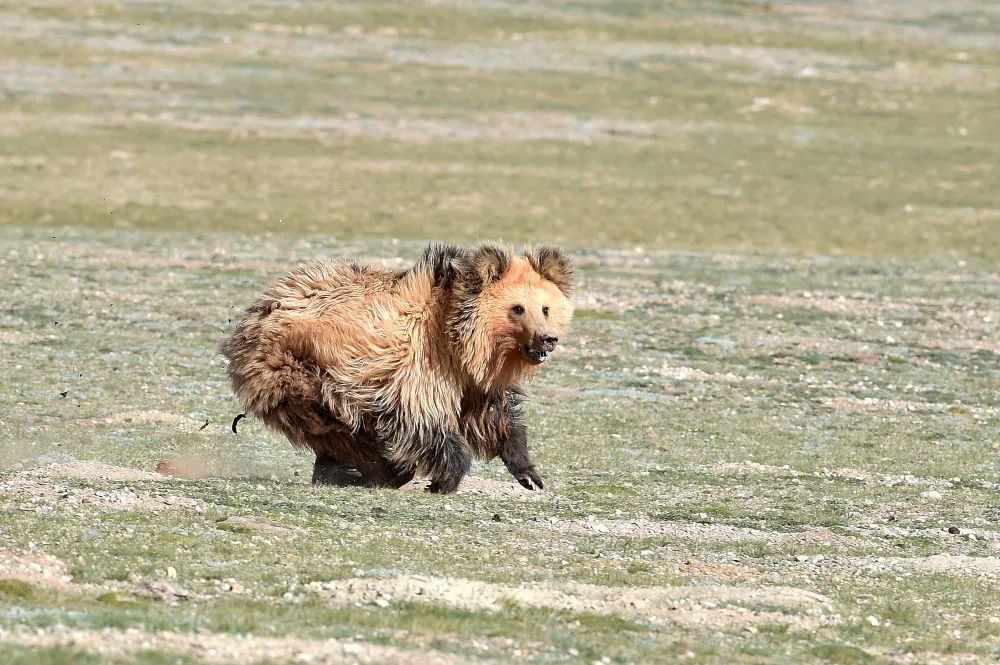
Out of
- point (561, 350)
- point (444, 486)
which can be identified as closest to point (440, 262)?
point (444, 486)

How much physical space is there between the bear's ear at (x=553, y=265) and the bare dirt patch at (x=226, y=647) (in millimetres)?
5093

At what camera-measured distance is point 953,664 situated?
24.0 feet

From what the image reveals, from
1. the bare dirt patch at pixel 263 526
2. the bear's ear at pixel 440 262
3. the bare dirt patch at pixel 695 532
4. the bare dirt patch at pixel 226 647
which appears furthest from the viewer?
the bear's ear at pixel 440 262

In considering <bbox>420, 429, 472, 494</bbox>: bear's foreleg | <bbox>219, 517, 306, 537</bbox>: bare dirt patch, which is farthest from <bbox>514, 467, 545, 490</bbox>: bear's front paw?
<bbox>219, 517, 306, 537</bbox>: bare dirt patch

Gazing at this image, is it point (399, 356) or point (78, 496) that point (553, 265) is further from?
point (78, 496)

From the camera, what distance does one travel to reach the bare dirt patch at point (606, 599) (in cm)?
768

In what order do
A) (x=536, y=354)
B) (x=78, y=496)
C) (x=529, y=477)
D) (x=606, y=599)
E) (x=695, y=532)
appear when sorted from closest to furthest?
(x=606, y=599) → (x=78, y=496) → (x=695, y=532) → (x=536, y=354) → (x=529, y=477)

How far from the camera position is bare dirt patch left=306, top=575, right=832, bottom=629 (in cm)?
768

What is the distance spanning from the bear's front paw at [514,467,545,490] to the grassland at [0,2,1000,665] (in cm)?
15

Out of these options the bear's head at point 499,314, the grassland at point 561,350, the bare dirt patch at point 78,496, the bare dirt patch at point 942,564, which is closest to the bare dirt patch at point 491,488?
the grassland at point 561,350

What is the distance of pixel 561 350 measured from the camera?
1909cm

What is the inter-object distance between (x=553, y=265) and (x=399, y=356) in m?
1.25

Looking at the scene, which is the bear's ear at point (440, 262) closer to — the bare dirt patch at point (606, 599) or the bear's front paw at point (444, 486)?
the bear's front paw at point (444, 486)

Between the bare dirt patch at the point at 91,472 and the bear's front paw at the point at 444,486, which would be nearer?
the bare dirt patch at the point at 91,472
